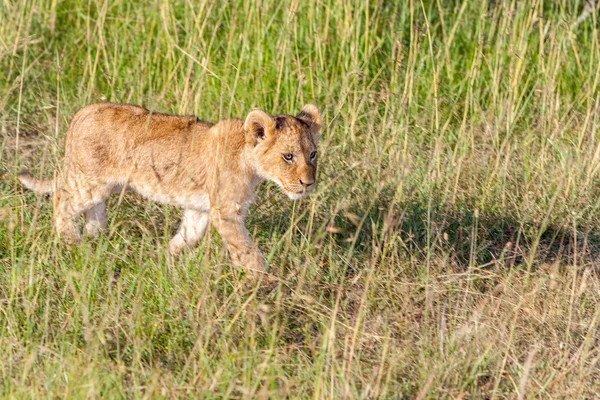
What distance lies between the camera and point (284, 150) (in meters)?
5.24

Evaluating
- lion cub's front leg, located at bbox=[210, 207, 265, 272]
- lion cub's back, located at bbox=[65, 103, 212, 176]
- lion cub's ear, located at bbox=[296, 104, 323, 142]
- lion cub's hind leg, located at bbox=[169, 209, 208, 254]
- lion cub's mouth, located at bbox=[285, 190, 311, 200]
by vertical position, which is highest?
lion cub's ear, located at bbox=[296, 104, 323, 142]

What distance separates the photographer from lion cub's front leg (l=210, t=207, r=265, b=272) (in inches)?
201

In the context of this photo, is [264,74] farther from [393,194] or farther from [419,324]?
[419,324]

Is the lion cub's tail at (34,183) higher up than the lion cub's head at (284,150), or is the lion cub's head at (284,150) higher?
the lion cub's head at (284,150)

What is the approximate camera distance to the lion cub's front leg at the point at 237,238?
5.10 m

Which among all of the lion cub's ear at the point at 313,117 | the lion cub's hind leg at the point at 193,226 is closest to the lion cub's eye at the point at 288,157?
the lion cub's ear at the point at 313,117

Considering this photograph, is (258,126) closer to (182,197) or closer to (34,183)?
(182,197)

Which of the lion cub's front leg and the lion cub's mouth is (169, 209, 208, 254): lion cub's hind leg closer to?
the lion cub's front leg

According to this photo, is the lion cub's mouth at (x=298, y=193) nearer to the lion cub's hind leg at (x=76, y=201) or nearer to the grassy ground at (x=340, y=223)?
the grassy ground at (x=340, y=223)

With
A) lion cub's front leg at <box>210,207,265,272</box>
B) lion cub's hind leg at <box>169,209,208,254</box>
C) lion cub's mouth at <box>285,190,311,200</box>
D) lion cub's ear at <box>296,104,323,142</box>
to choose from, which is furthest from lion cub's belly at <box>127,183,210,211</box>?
lion cub's ear at <box>296,104,323,142</box>

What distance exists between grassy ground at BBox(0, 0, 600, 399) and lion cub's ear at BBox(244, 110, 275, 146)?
0.36m

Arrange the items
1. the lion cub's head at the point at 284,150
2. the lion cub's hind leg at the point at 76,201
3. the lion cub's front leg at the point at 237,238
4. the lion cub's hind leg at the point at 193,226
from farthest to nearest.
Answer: the lion cub's hind leg at the point at 193,226, the lion cub's hind leg at the point at 76,201, the lion cub's head at the point at 284,150, the lion cub's front leg at the point at 237,238

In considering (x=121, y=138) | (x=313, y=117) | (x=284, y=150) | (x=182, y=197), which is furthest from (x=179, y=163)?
(x=313, y=117)

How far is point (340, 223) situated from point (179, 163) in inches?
37.9
